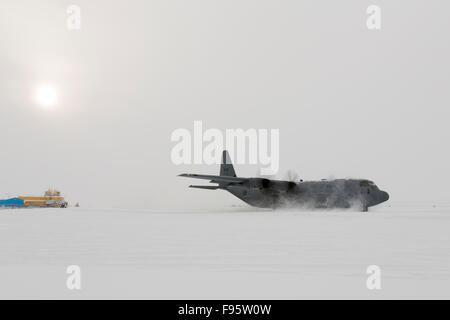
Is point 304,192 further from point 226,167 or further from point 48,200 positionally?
point 48,200

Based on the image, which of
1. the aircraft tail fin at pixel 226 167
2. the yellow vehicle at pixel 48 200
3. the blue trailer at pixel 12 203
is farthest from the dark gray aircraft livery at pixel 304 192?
the blue trailer at pixel 12 203

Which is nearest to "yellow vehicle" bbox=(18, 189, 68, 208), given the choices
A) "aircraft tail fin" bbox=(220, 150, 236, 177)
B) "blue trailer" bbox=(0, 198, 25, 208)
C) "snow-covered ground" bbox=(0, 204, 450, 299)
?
"blue trailer" bbox=(0, 198, 25, 208)

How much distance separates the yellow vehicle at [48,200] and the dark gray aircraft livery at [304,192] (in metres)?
30.3

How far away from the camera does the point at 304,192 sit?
1403 inches

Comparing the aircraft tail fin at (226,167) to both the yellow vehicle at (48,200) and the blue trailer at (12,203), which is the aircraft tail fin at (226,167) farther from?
the blue trailer at (12,203)

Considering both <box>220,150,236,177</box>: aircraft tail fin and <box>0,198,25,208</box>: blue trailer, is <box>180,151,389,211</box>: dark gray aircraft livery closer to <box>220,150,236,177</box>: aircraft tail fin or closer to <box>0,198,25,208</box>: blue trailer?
<box>220,150,236,177</box>: aircraft tail fin

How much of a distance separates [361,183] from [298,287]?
2846cm

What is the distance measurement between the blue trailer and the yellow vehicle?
0.48m

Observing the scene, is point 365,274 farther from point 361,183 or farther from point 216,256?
point 361,183

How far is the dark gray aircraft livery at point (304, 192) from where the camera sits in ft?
107

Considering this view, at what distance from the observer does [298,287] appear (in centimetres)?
666

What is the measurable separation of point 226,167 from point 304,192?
507 inches

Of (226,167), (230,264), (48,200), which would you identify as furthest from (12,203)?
(230,264)

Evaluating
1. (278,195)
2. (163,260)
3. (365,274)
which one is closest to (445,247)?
(365,274)
